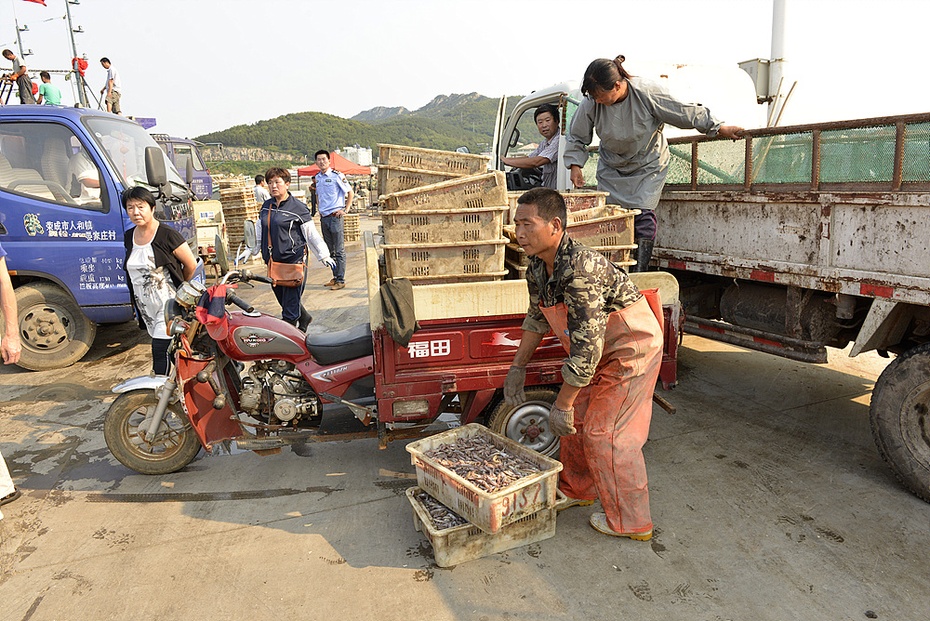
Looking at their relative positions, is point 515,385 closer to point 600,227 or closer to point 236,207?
point 600,227

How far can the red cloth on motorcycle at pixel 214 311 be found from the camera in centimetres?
374

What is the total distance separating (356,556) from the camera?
10.2 feet

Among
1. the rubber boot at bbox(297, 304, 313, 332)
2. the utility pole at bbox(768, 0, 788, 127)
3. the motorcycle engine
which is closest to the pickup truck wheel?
the motorcycle engine

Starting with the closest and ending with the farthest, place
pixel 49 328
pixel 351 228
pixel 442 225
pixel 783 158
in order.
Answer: pixel 442 225 → pixel 783 158 → pixel 49 328 → pixel 351 228

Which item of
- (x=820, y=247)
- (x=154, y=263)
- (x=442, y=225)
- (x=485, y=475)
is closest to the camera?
(x=485, y=475)

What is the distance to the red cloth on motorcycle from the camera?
12.3 feet

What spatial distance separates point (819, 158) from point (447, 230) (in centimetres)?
243

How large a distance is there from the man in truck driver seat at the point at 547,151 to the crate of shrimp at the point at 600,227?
2.40 metres

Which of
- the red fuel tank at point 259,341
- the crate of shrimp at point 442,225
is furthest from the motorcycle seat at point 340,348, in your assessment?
the crate of shrimp at point 442,225

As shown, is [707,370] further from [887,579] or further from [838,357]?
[887,579]

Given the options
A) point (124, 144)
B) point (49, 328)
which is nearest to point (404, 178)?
point (124, 144)

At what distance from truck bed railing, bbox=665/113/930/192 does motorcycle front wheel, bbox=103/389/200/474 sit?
409cm

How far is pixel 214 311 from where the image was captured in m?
3.75

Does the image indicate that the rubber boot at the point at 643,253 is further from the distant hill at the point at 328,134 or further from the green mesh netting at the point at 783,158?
the distant hill at the point at 328,134
